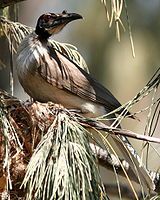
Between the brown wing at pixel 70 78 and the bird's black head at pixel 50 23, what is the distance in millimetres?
112

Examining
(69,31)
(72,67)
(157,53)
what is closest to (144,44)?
(157,53)

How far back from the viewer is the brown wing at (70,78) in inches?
173

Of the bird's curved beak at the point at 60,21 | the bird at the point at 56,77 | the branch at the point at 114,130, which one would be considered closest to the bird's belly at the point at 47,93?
the bird at the point at 56,77

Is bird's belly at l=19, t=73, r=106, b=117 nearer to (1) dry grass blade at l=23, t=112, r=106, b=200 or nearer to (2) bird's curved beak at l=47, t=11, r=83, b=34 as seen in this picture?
(2) bird's curved beak at l=47, t=11, r=83, b=34

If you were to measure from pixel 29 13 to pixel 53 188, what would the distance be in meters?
5.35

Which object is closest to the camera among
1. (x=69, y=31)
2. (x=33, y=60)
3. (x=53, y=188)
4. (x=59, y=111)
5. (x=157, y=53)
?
(x=53, y=188)

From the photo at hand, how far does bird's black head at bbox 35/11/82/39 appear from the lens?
14.5 ft

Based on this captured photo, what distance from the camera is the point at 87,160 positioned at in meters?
2.95

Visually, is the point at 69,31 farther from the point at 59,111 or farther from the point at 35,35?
the point at 59,111

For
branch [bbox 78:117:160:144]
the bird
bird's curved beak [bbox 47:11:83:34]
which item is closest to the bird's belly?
the bird

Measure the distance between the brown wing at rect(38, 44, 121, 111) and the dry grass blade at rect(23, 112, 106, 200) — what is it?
137 cm

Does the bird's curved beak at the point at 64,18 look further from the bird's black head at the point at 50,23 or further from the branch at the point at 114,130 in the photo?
the branch at the point at 114,130

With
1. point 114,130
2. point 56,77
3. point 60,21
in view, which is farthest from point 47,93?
point 114,130

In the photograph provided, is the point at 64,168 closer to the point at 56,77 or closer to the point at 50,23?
the point at 56,77
